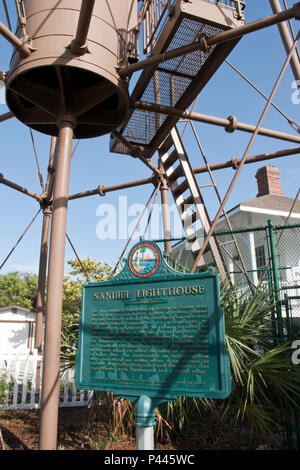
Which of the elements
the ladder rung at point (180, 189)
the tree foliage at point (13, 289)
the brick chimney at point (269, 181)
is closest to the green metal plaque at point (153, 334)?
the ladder rung at point (180, 189)

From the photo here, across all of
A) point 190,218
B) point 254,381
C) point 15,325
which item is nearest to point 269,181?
point 190,218

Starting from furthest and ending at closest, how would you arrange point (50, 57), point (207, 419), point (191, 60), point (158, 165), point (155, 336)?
point (158, 165) < point (191, 60) < point (207, 419) < point (50, 57) < point (155, 336)

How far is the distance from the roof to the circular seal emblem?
10.1 m

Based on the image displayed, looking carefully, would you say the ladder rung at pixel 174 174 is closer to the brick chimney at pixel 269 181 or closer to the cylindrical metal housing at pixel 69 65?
the cylindrical metal housing at pixel 69 65

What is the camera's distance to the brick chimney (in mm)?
17312

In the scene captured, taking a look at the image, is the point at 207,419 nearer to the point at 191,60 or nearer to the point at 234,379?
the point at 234,379

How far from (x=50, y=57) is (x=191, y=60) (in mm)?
2466

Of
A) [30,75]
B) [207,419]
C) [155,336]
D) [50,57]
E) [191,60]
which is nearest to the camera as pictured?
[155,336]

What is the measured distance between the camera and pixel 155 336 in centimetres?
370

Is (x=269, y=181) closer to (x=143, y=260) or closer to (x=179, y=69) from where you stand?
(x=179, y=69)

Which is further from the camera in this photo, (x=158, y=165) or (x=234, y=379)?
(x=158, y=165)

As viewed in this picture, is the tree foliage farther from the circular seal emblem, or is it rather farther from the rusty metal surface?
the circular seal emblem

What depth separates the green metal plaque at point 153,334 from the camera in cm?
338

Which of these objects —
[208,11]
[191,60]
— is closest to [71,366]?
[191,60]
